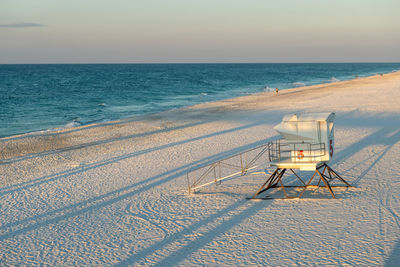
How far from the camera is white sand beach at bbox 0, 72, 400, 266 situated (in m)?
9.90

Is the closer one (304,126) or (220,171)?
(304,126)

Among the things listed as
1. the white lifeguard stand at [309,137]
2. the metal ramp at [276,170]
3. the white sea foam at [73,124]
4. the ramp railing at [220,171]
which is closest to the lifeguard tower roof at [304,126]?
the white lifeguard stand at [309,137]

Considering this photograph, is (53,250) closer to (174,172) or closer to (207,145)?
(174,172)

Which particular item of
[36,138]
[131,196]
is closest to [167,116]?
[36,138]

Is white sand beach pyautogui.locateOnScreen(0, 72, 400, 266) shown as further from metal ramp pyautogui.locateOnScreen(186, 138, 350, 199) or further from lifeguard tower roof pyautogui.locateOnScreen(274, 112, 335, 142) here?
lifeguard tower roof pyautogui.locateOnScreen(274, 112, 335, 142)

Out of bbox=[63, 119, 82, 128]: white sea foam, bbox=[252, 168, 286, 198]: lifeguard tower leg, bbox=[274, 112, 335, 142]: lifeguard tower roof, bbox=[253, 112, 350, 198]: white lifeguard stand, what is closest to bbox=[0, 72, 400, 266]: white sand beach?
bbox=[252, 168, 286, 198]: lifeguard tower leg

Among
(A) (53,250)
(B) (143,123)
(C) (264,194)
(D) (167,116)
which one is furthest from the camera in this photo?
(D) (167,116)

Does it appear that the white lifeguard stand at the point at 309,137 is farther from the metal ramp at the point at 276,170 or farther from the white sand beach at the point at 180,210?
the white sand beach at the point at 180,210

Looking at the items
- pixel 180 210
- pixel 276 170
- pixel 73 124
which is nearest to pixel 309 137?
pixel 276 170

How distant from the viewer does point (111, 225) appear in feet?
39.0

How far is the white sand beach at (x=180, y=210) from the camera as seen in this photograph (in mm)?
9905

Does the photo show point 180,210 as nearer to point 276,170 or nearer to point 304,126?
point 276,170

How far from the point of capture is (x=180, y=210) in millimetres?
12750

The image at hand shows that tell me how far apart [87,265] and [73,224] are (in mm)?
2770
